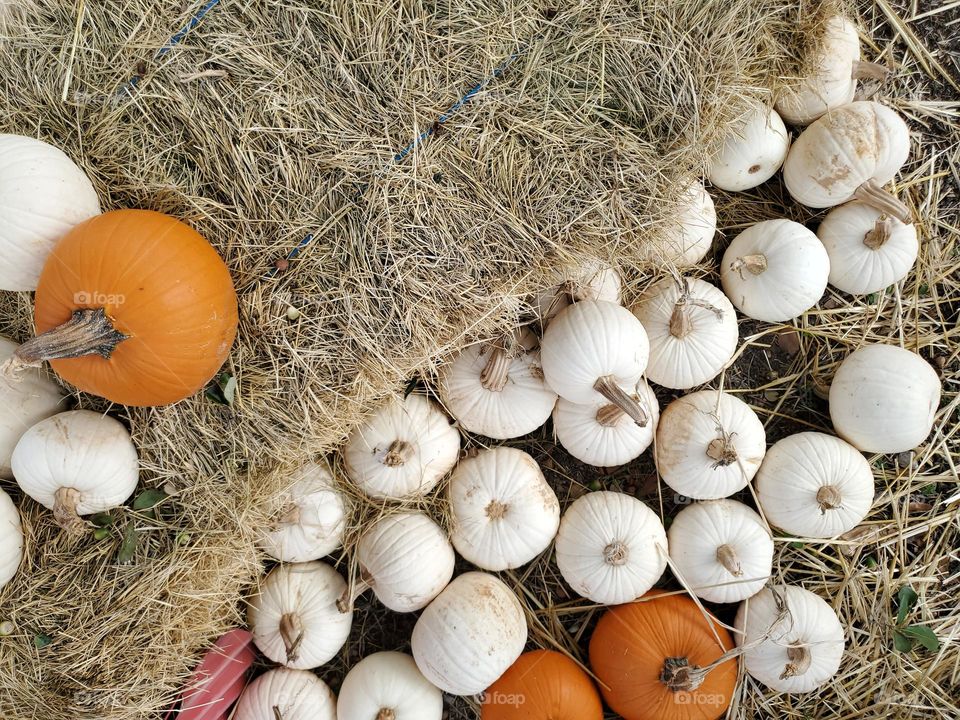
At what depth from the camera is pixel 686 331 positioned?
2273 mm

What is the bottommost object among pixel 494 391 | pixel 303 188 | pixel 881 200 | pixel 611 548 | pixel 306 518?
pixel 611 548

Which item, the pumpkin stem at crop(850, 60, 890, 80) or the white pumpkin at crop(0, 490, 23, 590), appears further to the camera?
the pumpkin stem at crop(850, 60, 890, 80)

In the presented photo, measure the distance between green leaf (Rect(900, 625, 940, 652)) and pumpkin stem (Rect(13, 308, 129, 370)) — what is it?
2785 mm

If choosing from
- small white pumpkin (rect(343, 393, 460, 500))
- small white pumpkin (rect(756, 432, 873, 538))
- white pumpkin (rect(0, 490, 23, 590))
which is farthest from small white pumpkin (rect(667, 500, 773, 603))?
white pumpkin (rect(0, 490, 23, 590))

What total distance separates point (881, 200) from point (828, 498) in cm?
102

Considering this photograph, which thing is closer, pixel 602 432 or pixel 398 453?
pixel 398 453

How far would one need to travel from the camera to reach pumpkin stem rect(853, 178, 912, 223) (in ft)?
7.50

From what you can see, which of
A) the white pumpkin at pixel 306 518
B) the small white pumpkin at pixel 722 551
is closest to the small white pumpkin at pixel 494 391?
the white pumpkin at pixel 306 518

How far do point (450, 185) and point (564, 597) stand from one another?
156 centimetres

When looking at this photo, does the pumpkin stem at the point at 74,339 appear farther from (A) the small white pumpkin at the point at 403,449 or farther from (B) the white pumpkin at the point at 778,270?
(B) the white pumpkin at the point at 778,270

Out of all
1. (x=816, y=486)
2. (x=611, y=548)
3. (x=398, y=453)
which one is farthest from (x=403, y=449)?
(x=816, y=486)

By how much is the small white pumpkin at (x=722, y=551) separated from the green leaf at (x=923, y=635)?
1.93ft

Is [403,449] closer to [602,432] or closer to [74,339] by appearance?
[602,432]

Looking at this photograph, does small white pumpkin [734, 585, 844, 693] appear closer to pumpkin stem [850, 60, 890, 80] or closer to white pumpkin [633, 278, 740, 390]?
white pumpkin [633, 278, 740, 390]
